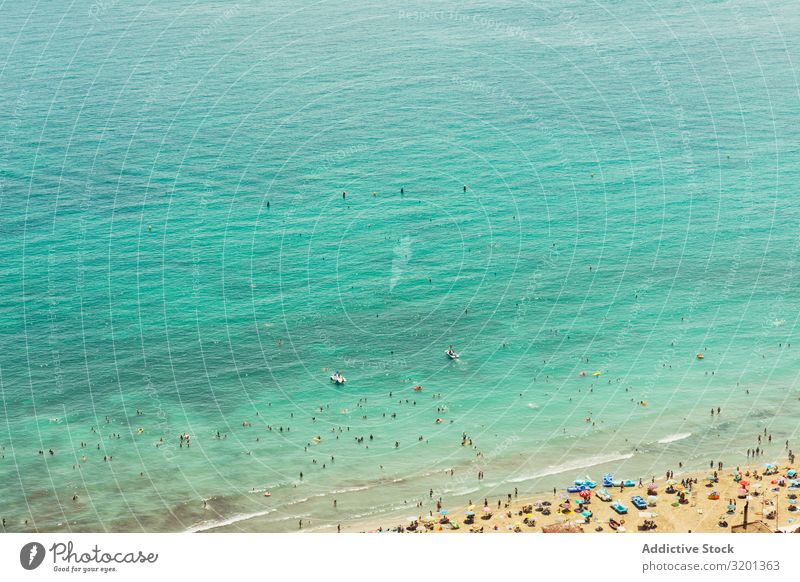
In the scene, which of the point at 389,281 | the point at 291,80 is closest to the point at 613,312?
the point at 389,281

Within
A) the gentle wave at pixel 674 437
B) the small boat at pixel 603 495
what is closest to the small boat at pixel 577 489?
the small boat at pixel 603 495

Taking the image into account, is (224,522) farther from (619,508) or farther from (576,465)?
(619,508)

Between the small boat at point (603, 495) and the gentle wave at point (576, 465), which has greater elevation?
the gentle wave at point (576, 465)

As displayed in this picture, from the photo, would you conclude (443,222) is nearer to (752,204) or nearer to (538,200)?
(538,200)

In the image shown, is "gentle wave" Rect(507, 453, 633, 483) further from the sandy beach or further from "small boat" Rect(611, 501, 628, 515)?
"small boat" Rect(611, 501, 628, 515)

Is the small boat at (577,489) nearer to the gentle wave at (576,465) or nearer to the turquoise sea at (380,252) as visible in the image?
the turquoise sea at (380,252)

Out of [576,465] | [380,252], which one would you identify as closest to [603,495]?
[576,465]

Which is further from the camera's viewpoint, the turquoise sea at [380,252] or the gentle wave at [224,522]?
the turquoise sea at [380,252]
